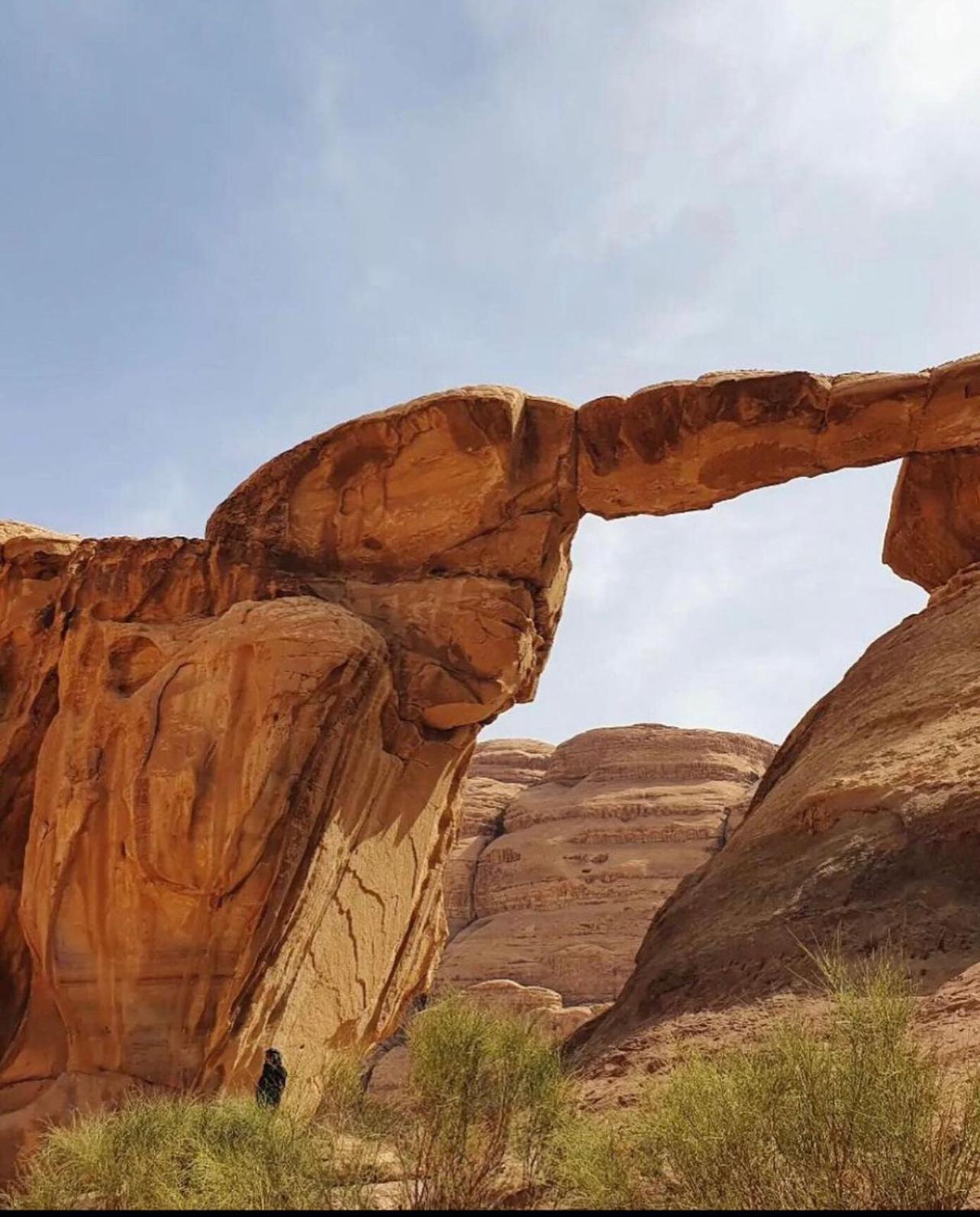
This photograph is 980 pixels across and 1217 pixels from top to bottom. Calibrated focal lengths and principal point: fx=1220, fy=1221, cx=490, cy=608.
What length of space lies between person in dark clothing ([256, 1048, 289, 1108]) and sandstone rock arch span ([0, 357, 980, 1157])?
1.52 feet

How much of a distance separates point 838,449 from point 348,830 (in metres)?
6.99

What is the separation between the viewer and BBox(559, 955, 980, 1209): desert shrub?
5621 millimetres

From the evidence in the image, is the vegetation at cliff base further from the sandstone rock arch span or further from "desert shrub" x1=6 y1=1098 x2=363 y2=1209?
the sandstone rock arch span

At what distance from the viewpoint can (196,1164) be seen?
700 cm

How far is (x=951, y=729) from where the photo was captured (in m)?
10.7

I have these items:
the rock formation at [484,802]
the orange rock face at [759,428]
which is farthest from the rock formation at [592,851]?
the orange rock face at [759,428]

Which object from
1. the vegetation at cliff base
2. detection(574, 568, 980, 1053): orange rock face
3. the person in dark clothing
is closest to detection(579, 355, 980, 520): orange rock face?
detection(574, 568, 980, 1053): orange rock face

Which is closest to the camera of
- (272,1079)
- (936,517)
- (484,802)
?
(272,1079)

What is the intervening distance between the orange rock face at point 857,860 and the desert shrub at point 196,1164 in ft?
11.0

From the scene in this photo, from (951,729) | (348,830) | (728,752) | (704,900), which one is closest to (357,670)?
(348,830)

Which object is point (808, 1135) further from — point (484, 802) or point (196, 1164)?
point (484, 802)

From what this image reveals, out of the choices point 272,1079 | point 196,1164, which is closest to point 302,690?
point 272,1079

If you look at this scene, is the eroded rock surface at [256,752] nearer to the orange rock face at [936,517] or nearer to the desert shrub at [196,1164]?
the desert shrub at [196,1164]

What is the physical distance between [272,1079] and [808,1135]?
6.59 metres
